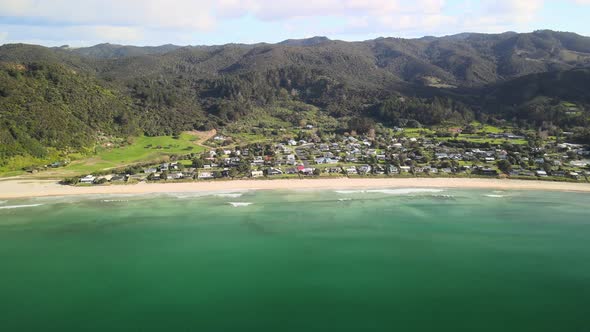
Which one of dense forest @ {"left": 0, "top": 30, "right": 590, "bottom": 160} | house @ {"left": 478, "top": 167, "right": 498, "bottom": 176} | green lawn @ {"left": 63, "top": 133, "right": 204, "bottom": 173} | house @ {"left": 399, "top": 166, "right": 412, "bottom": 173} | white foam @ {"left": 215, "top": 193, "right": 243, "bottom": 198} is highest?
dense forest @ {"left": 0, "top": 30, "right": 590, "bottom": 160}

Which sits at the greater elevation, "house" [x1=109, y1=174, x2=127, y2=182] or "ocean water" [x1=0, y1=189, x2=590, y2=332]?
"house" [x1=109, y1=174, x2=127, y2=182]

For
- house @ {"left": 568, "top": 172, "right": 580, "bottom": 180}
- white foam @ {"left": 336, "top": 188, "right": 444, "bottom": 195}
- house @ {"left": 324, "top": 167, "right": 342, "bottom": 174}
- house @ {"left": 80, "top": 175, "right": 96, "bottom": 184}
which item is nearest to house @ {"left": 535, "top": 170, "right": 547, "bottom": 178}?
house @ {"left": 568, "top": 172, "right": 580, "bottom": 180}

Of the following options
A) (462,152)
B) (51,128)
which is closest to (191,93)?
(51,128)

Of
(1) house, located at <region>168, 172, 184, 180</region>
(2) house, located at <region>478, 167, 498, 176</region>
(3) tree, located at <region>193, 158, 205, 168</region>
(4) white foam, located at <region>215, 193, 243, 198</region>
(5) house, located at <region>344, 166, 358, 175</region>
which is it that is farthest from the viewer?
(3) tree, located at <region>193, 158, 205, 168</region>

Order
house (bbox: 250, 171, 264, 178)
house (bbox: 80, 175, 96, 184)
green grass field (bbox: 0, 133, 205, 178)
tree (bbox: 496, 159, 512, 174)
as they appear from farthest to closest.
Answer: tree (bbox: 496, 159, 512, 174) < green grass field (bbox: 0, 133, 205, 178) < house (bbox: 250, 171, 264, 178) < house (bbox: 80, 175, 96, 184)

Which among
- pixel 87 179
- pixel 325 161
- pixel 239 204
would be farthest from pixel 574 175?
pixel 87 179

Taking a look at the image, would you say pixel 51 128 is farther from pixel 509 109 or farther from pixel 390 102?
pixel 509 109

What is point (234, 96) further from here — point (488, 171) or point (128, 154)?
point (488, 171)

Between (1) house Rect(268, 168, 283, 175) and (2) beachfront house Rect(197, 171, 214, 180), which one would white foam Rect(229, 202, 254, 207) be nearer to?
(2) beachfront house Rect(197, 171, 214, 180)
